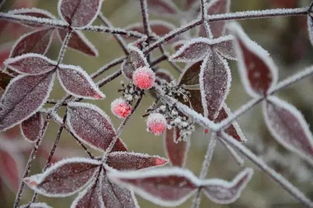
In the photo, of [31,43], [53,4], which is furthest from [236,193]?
[53,4]

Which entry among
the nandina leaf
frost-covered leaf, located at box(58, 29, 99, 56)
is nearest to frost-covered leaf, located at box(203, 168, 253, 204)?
frost-covered leaf, located at box(58, 29, 99, 56)

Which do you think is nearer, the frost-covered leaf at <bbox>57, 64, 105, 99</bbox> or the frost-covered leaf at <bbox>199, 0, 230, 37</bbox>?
the frost-covered leaf at <bbox>57, 64, 105, 99</bbox>

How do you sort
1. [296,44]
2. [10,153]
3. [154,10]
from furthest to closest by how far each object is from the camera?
[296,44] < [10,153] < [154,10]

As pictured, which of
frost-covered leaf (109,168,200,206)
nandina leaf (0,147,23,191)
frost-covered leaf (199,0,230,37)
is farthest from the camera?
nandina leaf (0,147,23,191)

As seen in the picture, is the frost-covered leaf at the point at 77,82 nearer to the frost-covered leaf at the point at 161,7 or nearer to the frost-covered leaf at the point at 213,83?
the frost-covered leaf at the point at 213,83

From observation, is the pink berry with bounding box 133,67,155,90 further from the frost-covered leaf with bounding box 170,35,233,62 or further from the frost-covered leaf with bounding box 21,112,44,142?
the frost-covered leaf with bounding box 21,112,44,142

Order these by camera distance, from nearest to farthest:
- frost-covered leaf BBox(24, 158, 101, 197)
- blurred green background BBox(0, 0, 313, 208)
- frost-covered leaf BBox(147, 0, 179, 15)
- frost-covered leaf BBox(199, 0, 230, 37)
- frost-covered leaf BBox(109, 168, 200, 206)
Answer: frost-covered leaf BBox(109, 168, 200, 206)
frost-covered leaf BBox(24, 158, 101, 197)
frost-covered leaf BBox(199, 0, 230, 37)
frost-covered leaf BBox(147, 0, 179, 15)
blurred green background BBox(0, 0, 313, 208)

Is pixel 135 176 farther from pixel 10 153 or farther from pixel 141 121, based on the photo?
pixel 141 121

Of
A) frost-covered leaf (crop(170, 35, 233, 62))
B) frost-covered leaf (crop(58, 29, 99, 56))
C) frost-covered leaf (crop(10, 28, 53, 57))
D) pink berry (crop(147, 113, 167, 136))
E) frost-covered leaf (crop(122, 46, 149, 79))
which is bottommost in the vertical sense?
pink berry (crop(147, 113, 167, 136))
